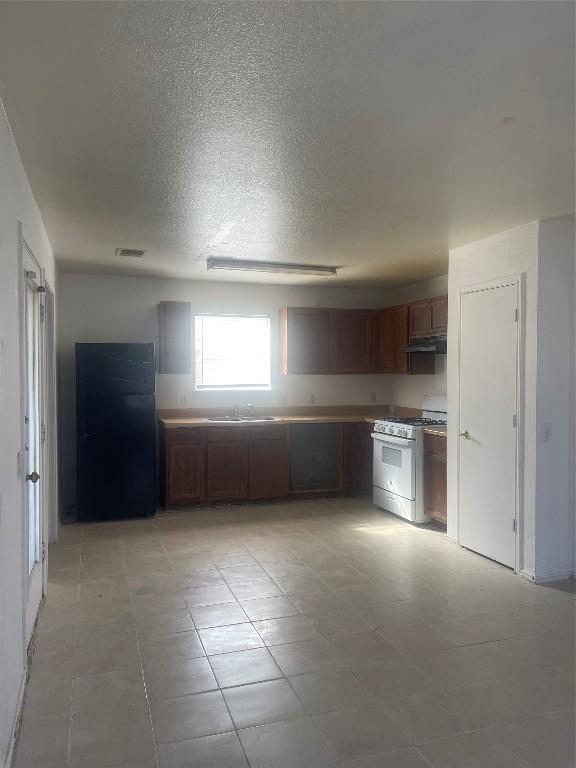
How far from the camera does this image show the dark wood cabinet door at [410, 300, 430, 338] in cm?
566

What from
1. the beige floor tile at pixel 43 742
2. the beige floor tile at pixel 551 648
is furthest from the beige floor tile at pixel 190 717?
the beige floor tile at pixel 551 648

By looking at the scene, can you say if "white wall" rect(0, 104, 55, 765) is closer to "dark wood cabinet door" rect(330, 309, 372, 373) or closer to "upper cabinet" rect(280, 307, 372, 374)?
"upper cabinet" rect(280, 307, 372, 374)

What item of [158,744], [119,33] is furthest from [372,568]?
[119,33]

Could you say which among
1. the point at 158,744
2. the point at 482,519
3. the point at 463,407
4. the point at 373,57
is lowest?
the point at 158,744

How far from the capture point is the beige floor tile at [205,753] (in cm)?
206

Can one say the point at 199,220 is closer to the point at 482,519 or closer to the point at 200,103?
the point at 200,103

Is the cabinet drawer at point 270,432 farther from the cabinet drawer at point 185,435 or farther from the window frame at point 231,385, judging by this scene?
the window frame at point 231,385

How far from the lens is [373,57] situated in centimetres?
181

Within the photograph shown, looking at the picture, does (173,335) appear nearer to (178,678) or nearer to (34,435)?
(34,435)

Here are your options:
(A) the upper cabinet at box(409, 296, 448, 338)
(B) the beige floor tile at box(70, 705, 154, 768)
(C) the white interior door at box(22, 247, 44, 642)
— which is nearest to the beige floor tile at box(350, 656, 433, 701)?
(B) the beige floor tile at box(70, 705, 154, 768)

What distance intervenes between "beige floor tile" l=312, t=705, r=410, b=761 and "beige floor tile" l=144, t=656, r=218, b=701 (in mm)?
561

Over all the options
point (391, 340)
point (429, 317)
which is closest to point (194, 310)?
point (391, 340)

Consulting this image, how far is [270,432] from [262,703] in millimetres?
3670

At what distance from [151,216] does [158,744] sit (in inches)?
112
